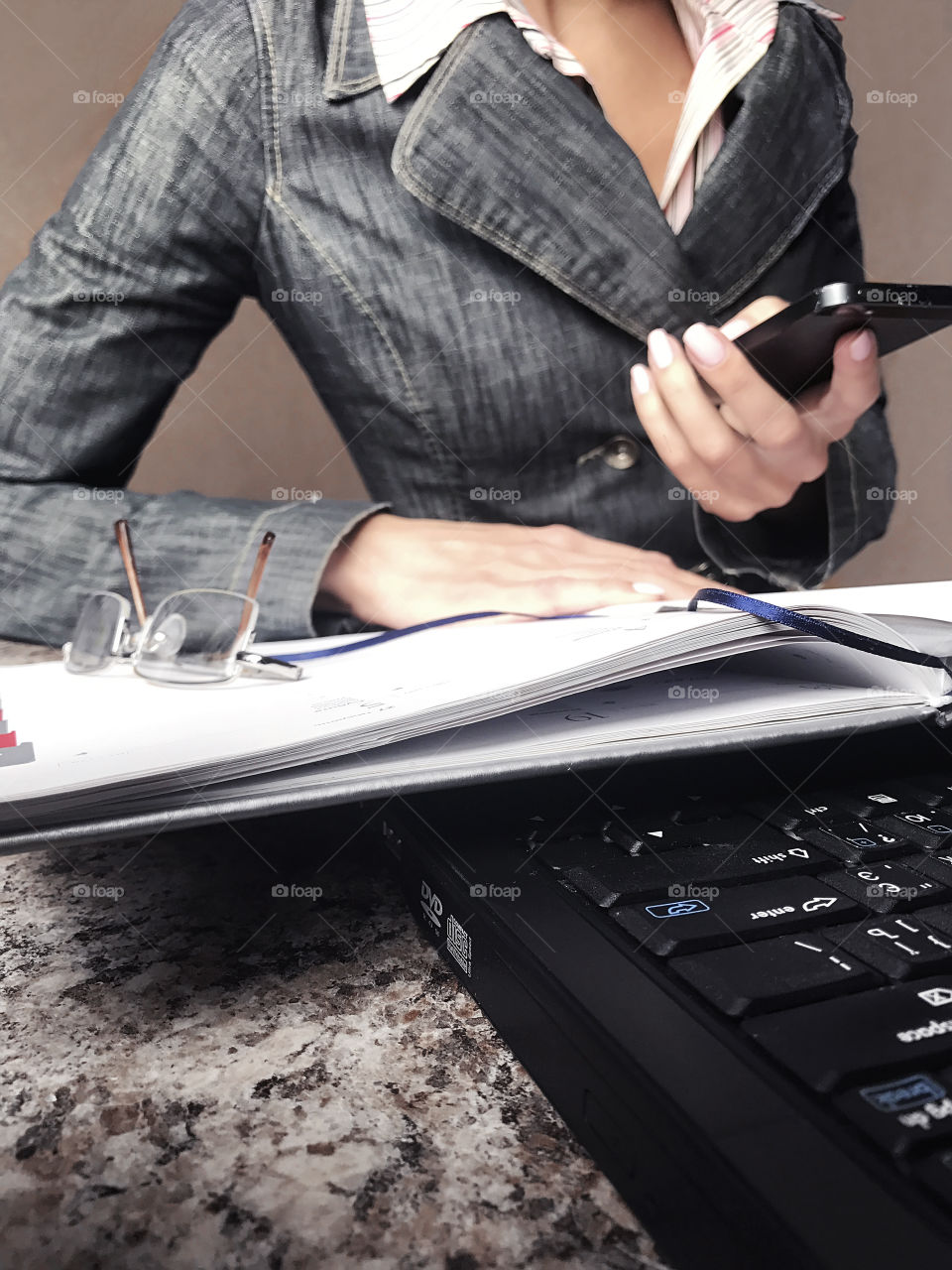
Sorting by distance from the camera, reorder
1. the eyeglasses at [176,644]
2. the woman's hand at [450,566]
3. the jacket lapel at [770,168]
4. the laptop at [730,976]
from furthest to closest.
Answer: the jacket lapel at [770,168] < the woman's hand at [450,566] < the eyeglasses at [176,644] < the laptop at [730,976]

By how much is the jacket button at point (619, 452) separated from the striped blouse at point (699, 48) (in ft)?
0.63

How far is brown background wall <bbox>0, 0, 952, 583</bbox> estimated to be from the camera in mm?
1741

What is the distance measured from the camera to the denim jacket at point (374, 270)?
666mm

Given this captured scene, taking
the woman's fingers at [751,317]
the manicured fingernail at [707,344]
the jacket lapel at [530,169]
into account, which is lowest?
the manicured fingernail at [707,344]

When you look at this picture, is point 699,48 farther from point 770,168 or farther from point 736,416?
point 736,416

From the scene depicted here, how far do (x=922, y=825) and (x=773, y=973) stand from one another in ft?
0.27

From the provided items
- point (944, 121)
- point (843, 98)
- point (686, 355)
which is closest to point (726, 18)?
point (843, 98)

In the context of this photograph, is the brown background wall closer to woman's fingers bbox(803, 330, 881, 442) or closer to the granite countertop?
woman's fingers bbox(803, 330, 881, 442)

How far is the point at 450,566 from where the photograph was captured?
0.66m

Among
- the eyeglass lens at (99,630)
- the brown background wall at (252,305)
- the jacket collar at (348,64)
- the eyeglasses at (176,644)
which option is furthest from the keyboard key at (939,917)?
the brown background wall at (252,305)

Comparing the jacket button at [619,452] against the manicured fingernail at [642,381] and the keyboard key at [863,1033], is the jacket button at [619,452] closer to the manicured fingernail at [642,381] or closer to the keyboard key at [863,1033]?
the manicured fingernail at [642,381]

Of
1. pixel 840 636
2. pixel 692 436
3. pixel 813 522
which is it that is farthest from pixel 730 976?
pixel 813 522

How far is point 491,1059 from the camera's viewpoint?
183 mm

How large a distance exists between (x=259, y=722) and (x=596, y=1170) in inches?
5.0
